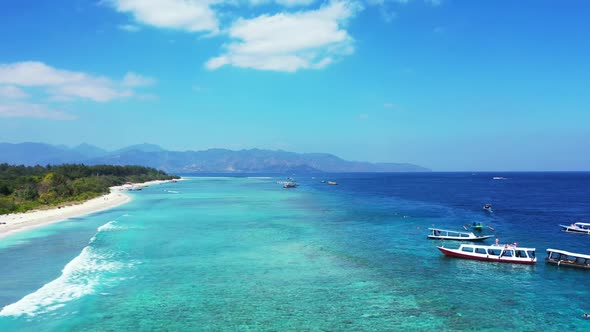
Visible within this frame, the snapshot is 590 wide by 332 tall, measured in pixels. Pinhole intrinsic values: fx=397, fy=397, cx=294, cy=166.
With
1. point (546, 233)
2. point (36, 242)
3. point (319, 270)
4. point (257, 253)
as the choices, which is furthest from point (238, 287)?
point (546, 233)

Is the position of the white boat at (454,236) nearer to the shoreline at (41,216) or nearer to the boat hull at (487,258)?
the boat hull at (487,258)

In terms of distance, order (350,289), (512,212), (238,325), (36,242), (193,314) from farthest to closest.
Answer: (512,212) → (36,242) → (350,289) → (193,314) → (238,325)

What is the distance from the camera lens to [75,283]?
114 feet

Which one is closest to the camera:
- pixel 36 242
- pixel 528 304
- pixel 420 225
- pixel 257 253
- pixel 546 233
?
pixel 528 304

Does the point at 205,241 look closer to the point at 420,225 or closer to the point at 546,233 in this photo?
the point at 420,225

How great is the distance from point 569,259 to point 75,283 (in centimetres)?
4981

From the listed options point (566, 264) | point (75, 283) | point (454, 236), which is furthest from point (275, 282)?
point (454, 236)

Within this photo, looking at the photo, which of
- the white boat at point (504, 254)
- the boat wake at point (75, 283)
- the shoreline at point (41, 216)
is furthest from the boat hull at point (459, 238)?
the shoreline at point (41, 216)

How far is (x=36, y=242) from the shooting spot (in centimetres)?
5247

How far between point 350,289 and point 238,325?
36.7ft

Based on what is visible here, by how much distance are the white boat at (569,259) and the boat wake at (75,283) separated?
44023 millimetres

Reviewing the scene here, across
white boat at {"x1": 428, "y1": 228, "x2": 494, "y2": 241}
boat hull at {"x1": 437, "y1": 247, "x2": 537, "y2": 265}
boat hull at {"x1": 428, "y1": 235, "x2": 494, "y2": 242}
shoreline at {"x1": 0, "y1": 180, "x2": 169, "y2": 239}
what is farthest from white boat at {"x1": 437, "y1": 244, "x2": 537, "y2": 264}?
shoreline at {"x1": 0, "y1": 180, "x2": 169, "y2": 239}

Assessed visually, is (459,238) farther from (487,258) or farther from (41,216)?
(41,216)

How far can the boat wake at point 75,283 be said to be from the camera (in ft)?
95.2
